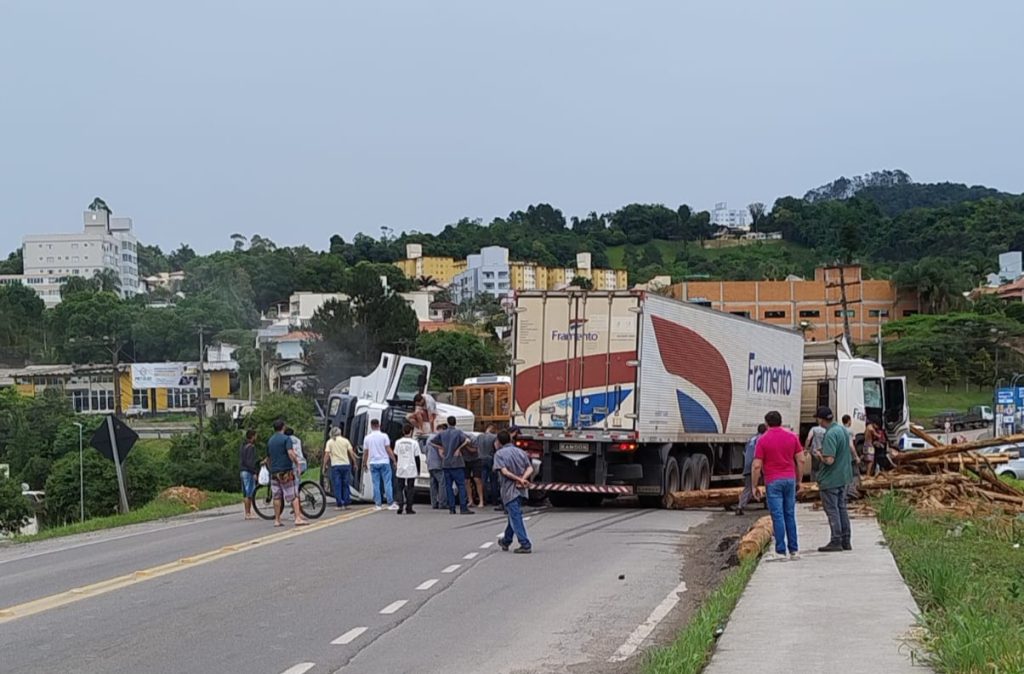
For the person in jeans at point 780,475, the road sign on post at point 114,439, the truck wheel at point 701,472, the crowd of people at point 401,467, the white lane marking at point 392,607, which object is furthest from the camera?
the road sign on post at point 114,439

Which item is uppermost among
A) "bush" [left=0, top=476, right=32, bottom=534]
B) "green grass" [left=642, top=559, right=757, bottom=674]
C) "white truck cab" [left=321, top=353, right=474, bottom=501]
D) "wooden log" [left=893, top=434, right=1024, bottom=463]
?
"white truck cab" [left=321, top=353, right=474, bottom=501]

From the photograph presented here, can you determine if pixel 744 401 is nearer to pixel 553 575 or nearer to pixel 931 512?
pixel 931 512

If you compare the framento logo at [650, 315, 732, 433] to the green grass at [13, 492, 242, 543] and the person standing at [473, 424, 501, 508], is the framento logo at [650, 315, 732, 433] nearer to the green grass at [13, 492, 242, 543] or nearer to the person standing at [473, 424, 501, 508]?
the person standing at [473, 424, 501, 508]

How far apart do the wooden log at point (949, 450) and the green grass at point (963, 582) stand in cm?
465

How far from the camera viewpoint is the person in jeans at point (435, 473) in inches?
961

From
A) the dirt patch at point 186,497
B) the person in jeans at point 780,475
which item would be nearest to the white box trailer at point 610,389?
the person in jeans at point 780,475

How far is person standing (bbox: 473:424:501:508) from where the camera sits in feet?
81.9

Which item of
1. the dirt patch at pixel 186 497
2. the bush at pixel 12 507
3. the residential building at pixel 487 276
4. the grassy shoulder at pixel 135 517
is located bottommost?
the bush at pixel 12 507

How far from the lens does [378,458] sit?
80.3 ft

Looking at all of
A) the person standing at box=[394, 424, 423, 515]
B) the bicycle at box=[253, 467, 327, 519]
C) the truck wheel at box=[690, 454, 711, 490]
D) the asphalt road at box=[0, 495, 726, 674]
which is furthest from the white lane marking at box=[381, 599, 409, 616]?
the truck wheel at box=[690, 454, 711, 490]

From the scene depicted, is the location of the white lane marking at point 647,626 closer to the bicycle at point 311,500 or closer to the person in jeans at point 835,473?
the person in jeans at point 835,473

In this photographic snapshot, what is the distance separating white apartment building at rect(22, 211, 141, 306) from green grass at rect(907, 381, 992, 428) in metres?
121

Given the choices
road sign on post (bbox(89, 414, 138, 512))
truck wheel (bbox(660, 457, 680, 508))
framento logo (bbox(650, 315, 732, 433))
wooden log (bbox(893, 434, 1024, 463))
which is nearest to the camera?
framento logo (bbox(650, 315, 732, 433))

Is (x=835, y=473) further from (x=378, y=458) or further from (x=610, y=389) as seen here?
(x=378, y=458)
